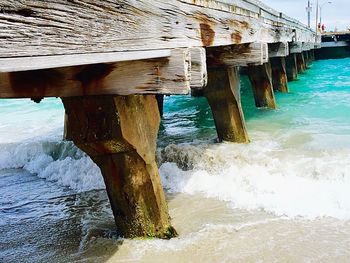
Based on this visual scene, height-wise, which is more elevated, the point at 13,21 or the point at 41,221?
the point at 13,21

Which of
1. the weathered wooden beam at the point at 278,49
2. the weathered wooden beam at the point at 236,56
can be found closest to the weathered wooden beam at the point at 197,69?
the weathered wooden beam at the point at 236,56

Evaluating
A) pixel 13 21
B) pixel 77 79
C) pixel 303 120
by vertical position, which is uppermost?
pixel 13 21

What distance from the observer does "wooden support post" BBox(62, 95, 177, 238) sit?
2.96 metres

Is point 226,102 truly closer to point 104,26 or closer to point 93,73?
point 93,73

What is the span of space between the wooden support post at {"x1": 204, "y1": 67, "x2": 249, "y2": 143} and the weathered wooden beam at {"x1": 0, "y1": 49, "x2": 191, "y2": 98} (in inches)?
131

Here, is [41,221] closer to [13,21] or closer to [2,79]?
[2,79]

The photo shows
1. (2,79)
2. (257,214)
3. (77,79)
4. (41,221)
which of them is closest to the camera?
(2,79)

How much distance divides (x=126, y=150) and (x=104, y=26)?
1.42 meters

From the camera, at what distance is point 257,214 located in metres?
3.96

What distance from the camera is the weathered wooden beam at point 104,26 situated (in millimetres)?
1392

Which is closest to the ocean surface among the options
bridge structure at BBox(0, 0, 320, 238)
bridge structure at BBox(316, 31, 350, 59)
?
bridge structure at BBox(0, 0, 320, 238)

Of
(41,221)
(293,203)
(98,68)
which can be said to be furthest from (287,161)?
(98,68)

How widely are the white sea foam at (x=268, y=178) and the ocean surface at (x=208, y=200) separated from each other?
0.5 inches

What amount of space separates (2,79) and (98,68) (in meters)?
0.58
